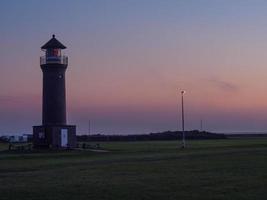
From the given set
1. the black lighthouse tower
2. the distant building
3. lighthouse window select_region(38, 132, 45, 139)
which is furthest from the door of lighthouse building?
the distant building

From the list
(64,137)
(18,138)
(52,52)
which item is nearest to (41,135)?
(64,137)

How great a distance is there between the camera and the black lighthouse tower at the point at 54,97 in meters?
67.9

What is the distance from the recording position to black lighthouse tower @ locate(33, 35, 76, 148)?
2672 inches

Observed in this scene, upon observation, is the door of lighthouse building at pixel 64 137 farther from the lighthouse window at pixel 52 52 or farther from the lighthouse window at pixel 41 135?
the lighthouse window at pixel 52 52

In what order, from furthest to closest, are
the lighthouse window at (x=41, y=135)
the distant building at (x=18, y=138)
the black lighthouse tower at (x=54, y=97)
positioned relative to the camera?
the distant building at (x=18, y=138), the lighthouse window at (x=41, y=135), the black lighthouse tower at (x=54, y=97)

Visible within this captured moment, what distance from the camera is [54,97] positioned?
67812mm

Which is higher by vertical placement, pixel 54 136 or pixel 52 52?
pixel 52 52

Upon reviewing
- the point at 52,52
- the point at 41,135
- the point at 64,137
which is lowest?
the point at 64,137

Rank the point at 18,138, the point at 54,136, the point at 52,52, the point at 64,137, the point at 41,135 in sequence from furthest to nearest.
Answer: the point at 18,138, the point at 41,135, the point at 64,137, the point at 52,52, the point at 54,136

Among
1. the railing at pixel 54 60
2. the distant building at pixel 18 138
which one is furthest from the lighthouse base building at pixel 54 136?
the distant building at pixel 18 138

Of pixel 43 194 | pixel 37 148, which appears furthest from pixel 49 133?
pixel 43 194

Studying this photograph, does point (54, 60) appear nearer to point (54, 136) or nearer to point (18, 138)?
point (54, 136)

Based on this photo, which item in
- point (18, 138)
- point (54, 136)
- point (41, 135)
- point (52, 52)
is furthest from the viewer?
point (18, 138)

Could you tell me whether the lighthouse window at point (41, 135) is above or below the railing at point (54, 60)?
below
